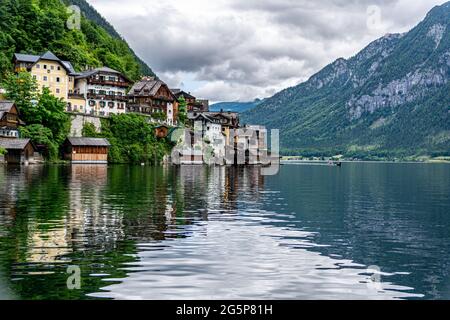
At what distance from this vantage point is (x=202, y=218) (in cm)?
3800

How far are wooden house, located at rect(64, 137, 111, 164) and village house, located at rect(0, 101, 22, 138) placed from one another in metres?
15.0

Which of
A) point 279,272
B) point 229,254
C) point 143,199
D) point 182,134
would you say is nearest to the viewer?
point 279,272

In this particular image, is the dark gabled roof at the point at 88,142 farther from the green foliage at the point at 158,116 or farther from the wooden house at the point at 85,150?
the green foliage at the point at 158,116

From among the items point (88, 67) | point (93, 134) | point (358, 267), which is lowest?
point (358, 267)

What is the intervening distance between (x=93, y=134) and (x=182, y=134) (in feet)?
107

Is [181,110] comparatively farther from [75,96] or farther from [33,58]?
[33,58]

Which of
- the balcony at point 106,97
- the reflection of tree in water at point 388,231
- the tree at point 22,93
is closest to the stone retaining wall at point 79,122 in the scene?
the balcony at point 106,97

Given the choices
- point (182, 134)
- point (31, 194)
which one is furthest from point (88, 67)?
point (31, 194)

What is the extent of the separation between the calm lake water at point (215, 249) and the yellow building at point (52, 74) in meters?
94.2

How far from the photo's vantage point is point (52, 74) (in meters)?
138

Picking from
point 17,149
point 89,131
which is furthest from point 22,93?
point 89,131

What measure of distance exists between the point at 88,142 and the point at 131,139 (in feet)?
49.2

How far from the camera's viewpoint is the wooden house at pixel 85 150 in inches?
4897
